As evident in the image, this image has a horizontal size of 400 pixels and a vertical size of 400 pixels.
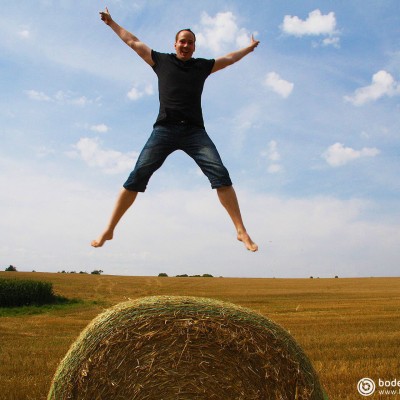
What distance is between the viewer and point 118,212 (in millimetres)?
5051

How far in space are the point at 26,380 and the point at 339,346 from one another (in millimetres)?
6235

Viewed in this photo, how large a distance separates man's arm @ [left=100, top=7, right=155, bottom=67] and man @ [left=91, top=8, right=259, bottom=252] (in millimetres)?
131

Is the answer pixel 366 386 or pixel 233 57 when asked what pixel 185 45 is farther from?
pixel 366 386

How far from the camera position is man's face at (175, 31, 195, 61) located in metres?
4.86

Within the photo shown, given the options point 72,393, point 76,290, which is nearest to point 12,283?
point 76,290

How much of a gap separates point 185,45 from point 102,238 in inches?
72.7

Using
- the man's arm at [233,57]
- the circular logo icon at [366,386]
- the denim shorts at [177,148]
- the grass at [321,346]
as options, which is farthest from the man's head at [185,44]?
the circular logo icon at [366,386]

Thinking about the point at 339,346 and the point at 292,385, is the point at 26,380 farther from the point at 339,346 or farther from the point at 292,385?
the point at 339,346

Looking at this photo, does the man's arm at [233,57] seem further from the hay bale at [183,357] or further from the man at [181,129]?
the hay bale at [183,357]

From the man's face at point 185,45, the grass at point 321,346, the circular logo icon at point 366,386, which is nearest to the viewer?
the man's face at point 185,45

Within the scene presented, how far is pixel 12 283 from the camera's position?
1193 inches

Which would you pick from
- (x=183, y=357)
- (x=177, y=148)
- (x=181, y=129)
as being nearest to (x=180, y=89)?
(x=181, y=129)

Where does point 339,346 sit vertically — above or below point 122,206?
below

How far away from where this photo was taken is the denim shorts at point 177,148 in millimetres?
4883
